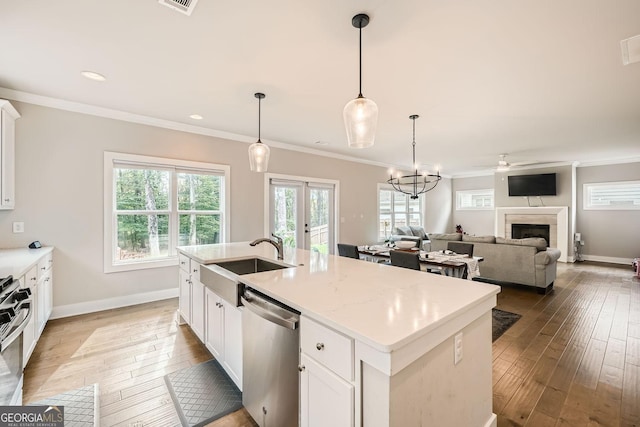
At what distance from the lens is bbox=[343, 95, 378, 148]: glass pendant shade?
1769 millimetres

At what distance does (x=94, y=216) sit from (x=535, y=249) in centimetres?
644

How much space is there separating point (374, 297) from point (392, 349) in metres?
0.50

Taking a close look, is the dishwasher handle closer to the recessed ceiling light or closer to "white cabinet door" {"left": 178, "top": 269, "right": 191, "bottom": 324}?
"white cabinet door" {"left": 178, "top": 269, "right": 191, "bottom": 324}

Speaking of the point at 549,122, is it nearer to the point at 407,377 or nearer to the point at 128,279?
the point at 407,377

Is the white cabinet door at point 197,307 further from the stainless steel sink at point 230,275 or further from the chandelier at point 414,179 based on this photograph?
the chandelier at point 414,179

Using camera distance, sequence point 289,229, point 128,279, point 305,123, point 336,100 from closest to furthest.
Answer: point 336,100 < point 128,279 < point 305,123 < point 289,229

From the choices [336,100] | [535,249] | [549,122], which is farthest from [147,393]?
[549,122]

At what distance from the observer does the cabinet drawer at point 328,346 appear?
1062mm

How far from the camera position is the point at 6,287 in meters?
1.65

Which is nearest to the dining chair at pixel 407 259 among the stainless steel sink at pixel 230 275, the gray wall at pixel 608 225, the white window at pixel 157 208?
the stainless steel sink at pixel 230 275

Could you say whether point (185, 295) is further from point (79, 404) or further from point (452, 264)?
point (452, 264)

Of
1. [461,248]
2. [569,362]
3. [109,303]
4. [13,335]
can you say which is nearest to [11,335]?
[13,335]

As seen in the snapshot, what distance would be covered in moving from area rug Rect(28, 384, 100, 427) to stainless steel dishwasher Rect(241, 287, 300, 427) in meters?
1.02

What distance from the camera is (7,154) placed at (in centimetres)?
286
